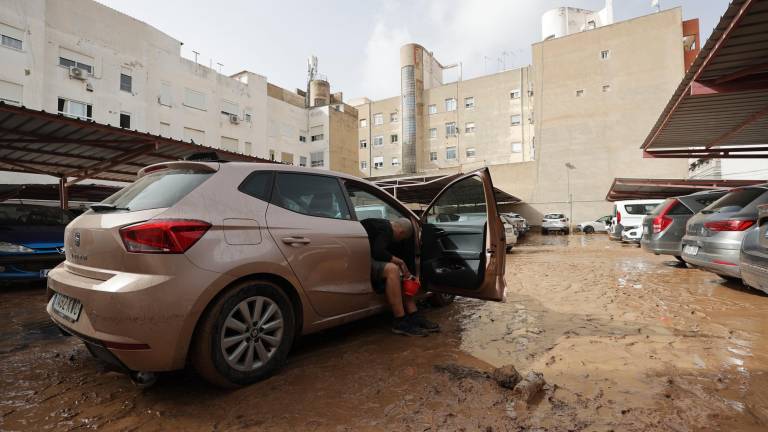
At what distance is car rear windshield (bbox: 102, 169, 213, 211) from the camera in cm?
257

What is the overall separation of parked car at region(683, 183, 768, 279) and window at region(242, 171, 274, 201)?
5.60m

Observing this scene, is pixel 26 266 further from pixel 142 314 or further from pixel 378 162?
pixel 378 162

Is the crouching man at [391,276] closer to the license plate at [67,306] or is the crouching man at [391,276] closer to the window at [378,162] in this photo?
the license plate at [67,306]

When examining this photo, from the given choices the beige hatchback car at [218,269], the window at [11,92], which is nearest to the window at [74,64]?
the window at [11,92]

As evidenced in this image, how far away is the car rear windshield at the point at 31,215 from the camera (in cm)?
645

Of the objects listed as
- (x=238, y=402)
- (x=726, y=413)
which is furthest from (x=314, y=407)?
(x=726, y=413)

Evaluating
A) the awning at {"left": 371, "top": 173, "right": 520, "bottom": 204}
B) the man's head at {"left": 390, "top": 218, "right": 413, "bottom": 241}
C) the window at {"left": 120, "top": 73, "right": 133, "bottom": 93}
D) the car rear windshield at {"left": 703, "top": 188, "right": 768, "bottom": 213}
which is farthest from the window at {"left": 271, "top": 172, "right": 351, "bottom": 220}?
the window at {"left": 120, "top": 73, "right": 133, "bottom": 93}

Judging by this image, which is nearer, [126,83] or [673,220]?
[673,220]

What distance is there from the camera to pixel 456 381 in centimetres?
278

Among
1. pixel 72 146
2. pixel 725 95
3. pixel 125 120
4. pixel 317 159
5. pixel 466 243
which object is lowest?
pixel 466 243

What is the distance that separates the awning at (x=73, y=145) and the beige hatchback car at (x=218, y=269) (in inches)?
251

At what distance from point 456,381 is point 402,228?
5.81 ft

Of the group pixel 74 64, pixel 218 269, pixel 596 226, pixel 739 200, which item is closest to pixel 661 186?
pixel 596 226

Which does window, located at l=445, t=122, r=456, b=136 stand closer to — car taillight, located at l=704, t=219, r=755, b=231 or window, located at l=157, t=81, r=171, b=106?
window, located at l=157, t=81, r=171, b=106
